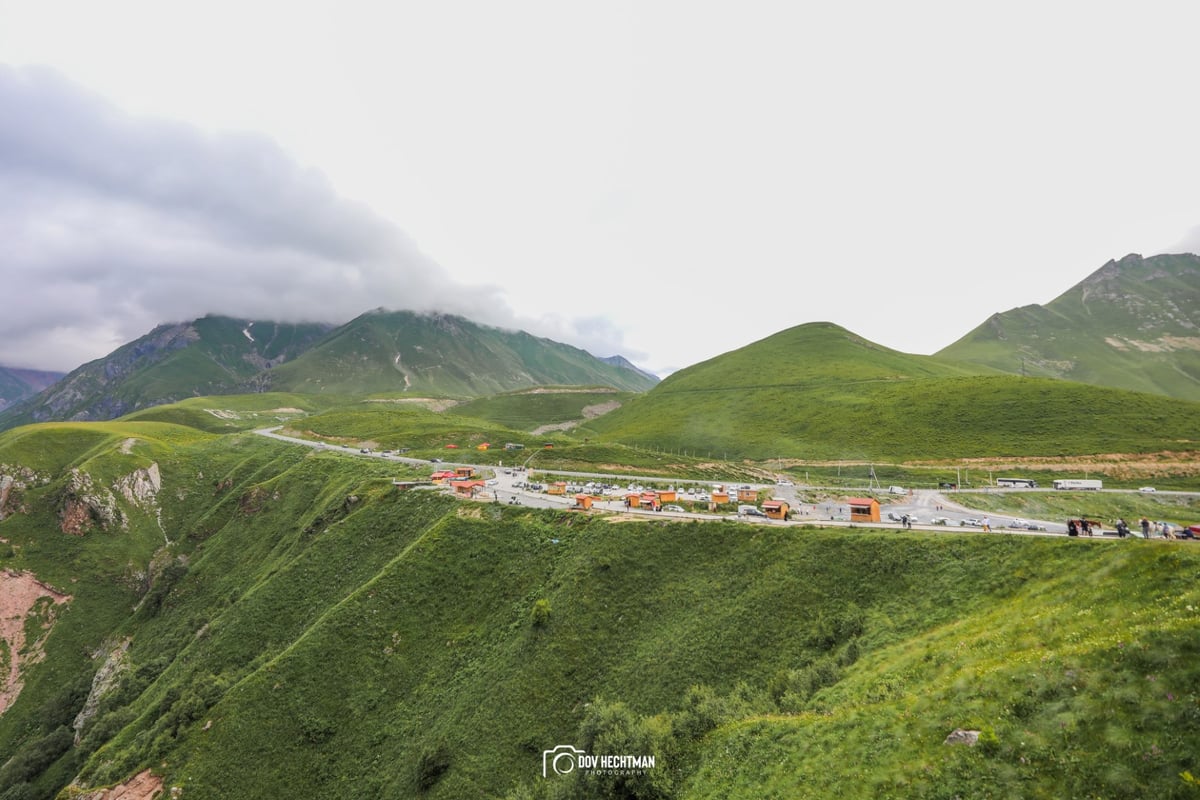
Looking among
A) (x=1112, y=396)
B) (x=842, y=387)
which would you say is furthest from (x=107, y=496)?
(x=1112, y=396)

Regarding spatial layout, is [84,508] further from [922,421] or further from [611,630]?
[922,421]

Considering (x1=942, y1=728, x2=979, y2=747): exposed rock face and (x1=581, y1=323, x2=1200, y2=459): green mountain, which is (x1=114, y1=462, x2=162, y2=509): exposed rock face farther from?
(x1=942, y1=728, x2=979, y2=747): exposed rock face

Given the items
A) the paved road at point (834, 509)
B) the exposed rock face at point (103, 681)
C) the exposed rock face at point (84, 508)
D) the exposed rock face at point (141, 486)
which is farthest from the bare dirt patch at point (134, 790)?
the exposed rock face at point (141, 486)

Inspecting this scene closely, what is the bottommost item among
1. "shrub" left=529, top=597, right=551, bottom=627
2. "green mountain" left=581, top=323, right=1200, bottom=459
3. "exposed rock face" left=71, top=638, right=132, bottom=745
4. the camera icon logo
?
"exposed rock face" left=71, top=638, right=132, bottom=745

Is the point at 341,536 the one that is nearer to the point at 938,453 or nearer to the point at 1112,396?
the point at 938,453

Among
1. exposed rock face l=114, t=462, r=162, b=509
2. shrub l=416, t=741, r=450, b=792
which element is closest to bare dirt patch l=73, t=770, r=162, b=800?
shrub l=416, t=741, r=450, b=792

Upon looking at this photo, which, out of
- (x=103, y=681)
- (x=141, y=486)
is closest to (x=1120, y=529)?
(x=103, y=681)
